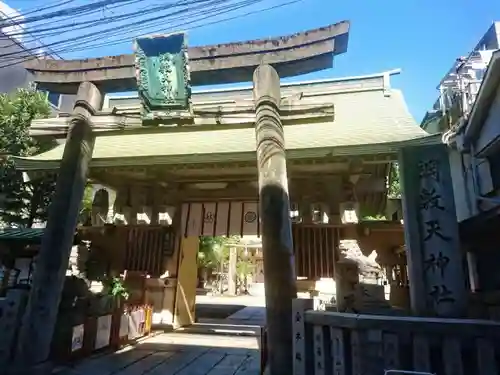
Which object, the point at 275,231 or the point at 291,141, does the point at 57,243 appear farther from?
the point at 291,141

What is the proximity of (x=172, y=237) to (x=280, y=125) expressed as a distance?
6.48 meters

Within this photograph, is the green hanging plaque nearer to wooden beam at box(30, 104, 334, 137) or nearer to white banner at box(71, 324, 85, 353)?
wooden beam at box(30, 104, 334, 137)

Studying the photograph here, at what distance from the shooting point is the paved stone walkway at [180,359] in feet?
20.6

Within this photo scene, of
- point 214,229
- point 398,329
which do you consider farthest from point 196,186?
point 398,329

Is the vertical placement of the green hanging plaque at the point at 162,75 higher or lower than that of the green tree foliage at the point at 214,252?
higher

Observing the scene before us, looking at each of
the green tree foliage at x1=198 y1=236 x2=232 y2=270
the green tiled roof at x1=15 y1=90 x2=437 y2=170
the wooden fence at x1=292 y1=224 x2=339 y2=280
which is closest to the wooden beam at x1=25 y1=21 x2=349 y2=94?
the green tiled roof at x1=15 y1=90 x2=437 y2=170

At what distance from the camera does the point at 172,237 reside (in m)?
11.0

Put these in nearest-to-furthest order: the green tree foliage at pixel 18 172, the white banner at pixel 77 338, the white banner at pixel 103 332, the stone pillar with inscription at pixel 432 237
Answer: the stone pillar with inscription at pixel 432 237 → the white banner at pixel 77 338 → the white banner at pixel 103 332 → the green tree foliage at pixel 18 172

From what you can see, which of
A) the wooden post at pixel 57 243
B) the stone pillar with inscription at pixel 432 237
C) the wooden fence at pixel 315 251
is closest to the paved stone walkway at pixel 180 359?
the wooden post at pixel 57 243

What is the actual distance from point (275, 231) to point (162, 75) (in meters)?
3.93

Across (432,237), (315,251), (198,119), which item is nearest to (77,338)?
(198,119)

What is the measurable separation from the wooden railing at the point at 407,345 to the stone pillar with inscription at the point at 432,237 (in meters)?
1.25

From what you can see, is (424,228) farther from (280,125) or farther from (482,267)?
(482,267)

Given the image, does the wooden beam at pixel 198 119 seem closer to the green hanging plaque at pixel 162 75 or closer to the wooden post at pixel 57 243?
the green hanging plaque at pixel 162 75
